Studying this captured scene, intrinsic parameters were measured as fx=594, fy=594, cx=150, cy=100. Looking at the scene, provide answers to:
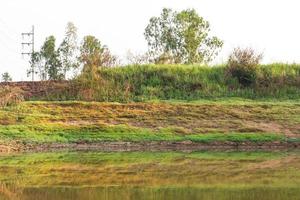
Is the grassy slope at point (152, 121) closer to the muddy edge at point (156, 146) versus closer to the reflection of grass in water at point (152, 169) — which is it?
the muddy edge at point (156, 146)

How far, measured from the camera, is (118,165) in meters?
20.2

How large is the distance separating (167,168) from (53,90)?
23.9 metres

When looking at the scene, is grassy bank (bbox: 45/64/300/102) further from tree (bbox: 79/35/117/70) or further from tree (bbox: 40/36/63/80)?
tree (bbox: 40/36/63/80)

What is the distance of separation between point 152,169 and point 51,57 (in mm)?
37953

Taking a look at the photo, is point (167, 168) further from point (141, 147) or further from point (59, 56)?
point (59, 56)

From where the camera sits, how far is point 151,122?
3128 cm

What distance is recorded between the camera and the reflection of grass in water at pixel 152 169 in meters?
15.8

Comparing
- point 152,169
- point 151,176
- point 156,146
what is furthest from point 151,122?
point 151,176

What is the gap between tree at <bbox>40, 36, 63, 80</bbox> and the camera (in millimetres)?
54881

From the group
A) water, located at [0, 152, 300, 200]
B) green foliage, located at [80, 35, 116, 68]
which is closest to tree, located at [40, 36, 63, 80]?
green foliage, located at [80, 35, 116, 68]

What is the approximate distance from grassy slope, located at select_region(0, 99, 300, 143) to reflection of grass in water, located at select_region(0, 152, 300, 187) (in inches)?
140

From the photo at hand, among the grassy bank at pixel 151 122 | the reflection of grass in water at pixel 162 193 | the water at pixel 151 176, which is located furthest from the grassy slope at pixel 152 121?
the reflection of grass in water at pixel 162 193

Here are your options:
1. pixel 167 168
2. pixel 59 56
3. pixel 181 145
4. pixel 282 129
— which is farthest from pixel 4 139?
pixel 59 56

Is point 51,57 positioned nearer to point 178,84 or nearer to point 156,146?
point 178,84
